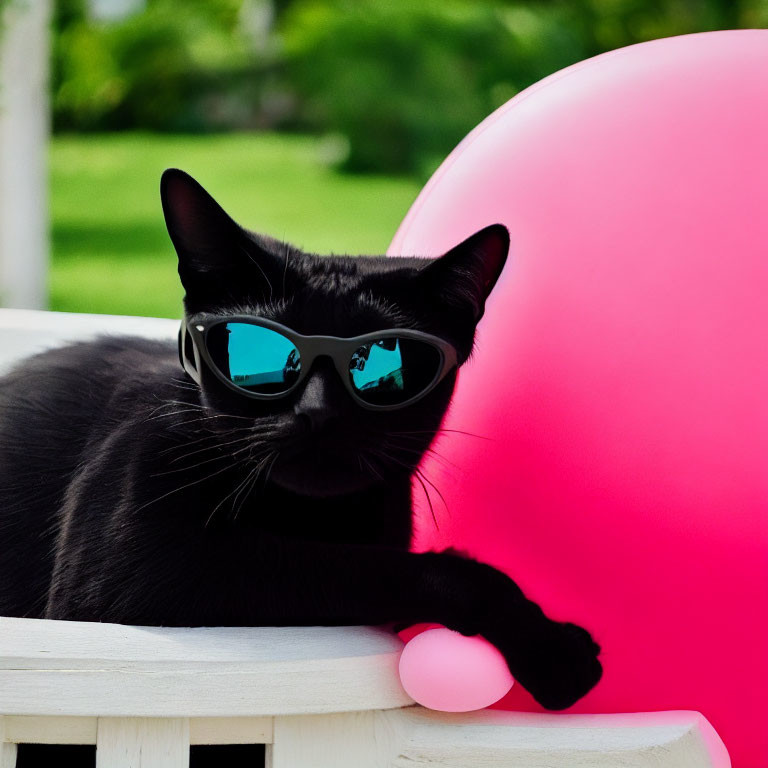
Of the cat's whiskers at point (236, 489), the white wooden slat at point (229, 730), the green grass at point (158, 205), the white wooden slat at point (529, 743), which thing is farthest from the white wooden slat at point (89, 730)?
the green grass at point (158, 205)

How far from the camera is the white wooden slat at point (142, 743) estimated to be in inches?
37.4

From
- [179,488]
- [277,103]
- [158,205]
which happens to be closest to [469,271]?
[179,488]

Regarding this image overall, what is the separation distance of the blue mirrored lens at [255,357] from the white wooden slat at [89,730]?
0.32m

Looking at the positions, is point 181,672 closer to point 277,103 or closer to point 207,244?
point 207,244

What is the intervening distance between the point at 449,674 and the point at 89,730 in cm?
33

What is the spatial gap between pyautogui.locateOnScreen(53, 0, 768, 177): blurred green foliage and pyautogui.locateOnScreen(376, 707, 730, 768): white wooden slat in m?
7.39

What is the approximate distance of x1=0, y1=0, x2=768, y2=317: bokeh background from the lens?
761 cm

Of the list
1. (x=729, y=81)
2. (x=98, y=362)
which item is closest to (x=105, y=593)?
(x=98, y=362)

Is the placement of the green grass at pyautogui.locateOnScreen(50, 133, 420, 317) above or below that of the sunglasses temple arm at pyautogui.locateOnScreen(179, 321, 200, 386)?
below

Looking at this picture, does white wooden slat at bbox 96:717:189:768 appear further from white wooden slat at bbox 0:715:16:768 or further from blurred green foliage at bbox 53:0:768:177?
blurred green foliage at bbox 53:0:768:177

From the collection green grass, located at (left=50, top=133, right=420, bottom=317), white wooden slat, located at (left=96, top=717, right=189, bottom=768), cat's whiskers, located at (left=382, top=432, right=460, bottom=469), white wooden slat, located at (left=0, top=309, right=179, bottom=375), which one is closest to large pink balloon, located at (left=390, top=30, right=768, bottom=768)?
cat's whiskers, located at (left=382, top=432, right=460, bottom=469)

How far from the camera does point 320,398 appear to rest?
3.48 feet

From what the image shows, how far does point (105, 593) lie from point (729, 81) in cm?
90

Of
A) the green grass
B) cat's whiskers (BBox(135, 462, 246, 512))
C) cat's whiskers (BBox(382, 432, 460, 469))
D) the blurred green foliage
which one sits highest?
the blurred green foliage
